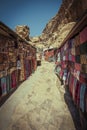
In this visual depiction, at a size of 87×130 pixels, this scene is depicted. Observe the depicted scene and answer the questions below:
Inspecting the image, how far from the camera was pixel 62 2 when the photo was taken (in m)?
41.4

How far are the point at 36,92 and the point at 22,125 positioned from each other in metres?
2.71

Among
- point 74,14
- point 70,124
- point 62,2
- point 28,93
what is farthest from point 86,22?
point 62,2


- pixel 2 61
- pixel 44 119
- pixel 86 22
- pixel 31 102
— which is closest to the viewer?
pixel 86 22

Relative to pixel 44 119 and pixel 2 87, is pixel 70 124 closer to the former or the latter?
pixel 44 119

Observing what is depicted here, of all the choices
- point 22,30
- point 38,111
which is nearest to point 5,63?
point 38,111

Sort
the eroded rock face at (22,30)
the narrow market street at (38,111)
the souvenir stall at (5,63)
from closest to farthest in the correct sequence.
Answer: the narrow market street at (38,111)
the souvenir stall at (5,63)
the eroded rock face at (22,30)

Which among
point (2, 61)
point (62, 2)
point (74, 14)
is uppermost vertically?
point (62, 2)

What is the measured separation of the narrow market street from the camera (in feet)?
13.5

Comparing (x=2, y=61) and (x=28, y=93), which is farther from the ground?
(x=2, y=61)

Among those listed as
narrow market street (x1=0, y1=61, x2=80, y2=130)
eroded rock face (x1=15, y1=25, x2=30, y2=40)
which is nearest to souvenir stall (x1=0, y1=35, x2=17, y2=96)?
narrow market street (x1=0, y1=61, x2=80, y2=130)

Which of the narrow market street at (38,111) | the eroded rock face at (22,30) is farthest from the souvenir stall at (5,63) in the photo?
the eroded rock face at (22,30)

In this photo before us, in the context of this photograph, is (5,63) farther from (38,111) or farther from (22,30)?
(22,30)

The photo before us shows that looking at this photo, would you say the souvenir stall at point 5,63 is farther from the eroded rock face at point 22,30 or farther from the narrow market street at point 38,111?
the eroded rock face at point 22,30

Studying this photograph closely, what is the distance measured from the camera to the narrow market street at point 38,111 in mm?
4113
